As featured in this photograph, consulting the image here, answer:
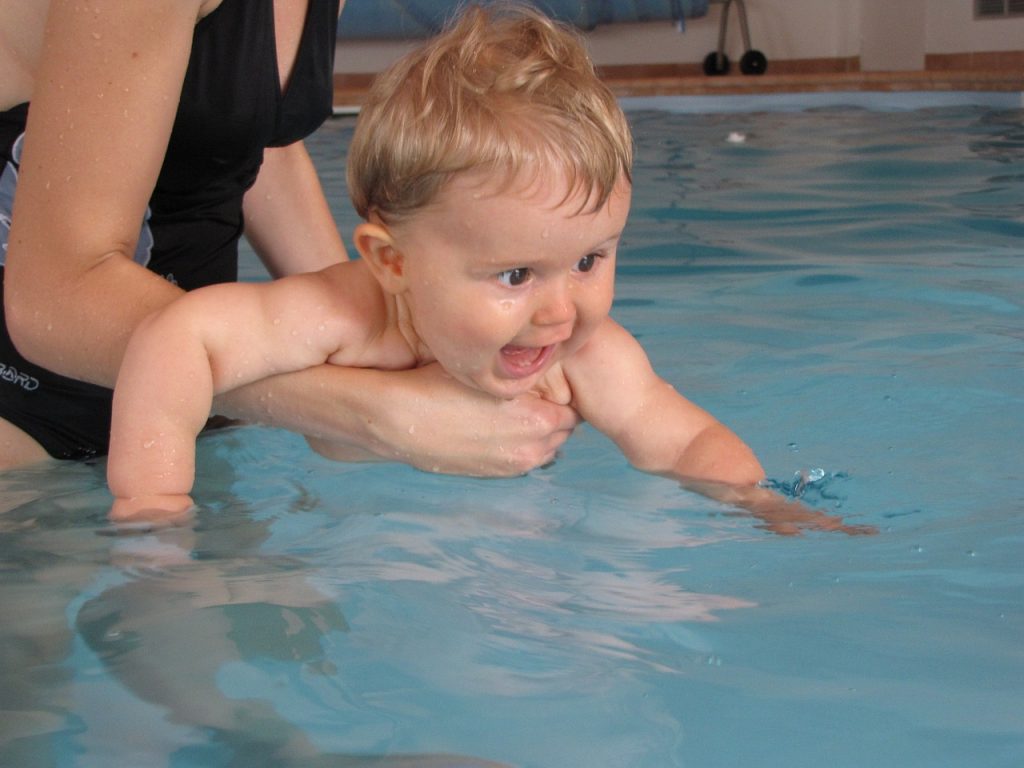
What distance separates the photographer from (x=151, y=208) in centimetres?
223

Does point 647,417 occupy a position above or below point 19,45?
below

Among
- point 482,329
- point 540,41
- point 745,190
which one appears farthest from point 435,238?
point 745,190

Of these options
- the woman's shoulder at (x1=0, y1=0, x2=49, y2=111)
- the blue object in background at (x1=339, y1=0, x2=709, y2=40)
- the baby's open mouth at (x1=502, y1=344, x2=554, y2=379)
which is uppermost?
the woman's shoulder at (x1=0, y1=0, x2=49, y2=111)

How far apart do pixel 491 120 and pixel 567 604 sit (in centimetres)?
63

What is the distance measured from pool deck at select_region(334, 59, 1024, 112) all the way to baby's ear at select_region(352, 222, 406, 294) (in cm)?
723

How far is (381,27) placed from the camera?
40.4ft

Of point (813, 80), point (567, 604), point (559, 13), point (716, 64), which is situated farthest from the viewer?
point (716, 64)

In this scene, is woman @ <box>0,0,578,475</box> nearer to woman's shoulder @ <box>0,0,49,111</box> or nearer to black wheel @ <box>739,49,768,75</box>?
woman's shoulder @ <box>0,0,49,111</box>

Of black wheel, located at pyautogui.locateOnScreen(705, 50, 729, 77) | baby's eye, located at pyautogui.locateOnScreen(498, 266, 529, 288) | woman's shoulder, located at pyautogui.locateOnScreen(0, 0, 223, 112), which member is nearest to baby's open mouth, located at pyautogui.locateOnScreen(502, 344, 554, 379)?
baby's eye, located at pyautogui.locateOnScreen(498, 266, 529, 288)

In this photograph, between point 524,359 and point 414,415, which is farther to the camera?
point 414,415

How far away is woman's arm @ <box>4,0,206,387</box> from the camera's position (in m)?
1.69

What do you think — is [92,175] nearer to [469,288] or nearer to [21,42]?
[21,42]

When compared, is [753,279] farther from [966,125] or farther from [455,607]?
[966,125]

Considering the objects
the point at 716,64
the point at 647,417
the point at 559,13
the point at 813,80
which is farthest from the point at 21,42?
the point at 716,64
